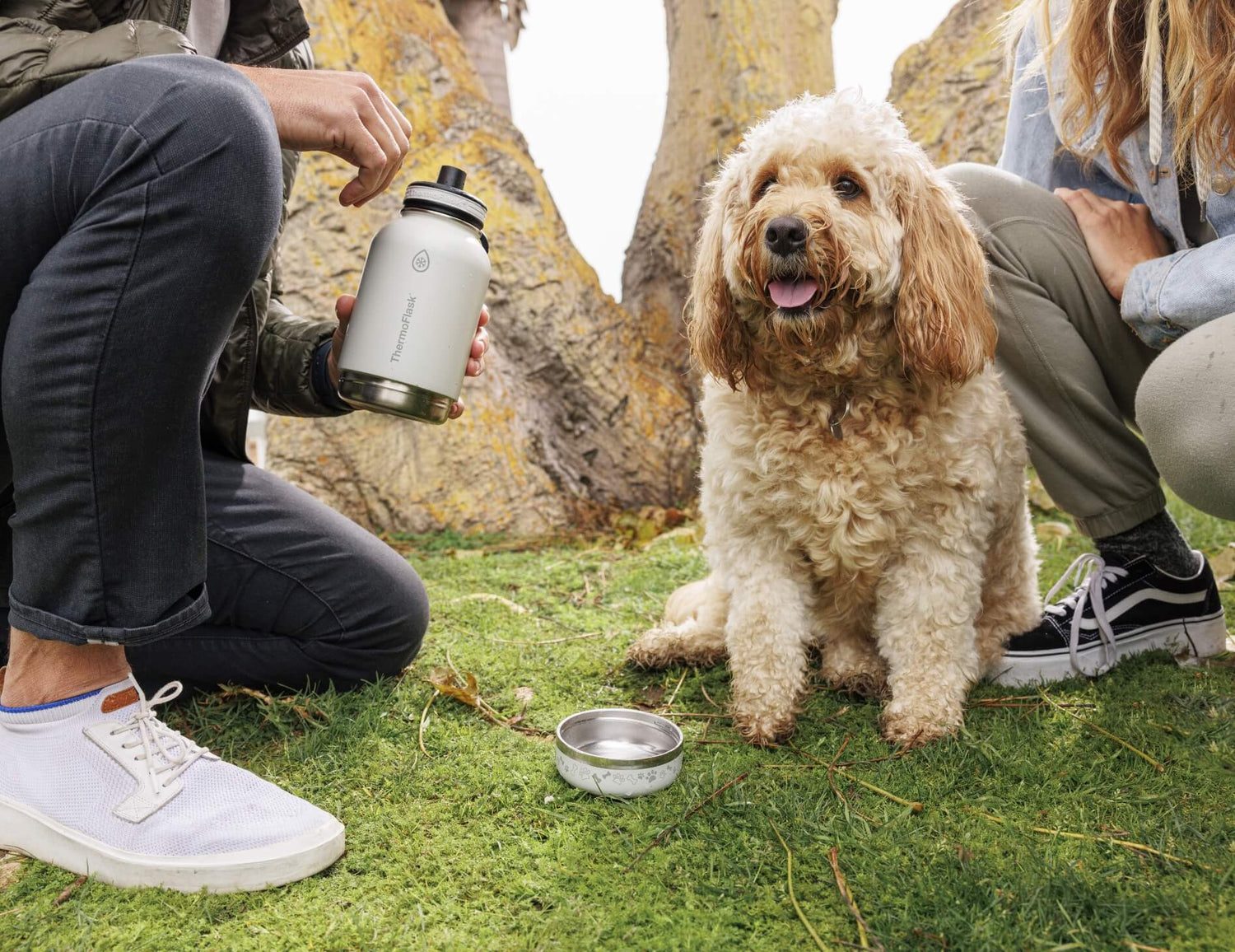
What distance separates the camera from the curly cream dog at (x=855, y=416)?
2.13 m

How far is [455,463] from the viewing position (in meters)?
4.34

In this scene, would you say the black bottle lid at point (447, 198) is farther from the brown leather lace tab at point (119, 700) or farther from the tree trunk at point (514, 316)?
the tree trunk at point (514, 316)

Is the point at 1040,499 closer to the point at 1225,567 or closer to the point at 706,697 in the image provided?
the point at 1225,567

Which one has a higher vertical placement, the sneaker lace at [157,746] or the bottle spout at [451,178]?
the bottle spout at [451,178]

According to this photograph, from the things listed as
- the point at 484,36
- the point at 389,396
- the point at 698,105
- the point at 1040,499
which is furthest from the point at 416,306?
the point at 484,36

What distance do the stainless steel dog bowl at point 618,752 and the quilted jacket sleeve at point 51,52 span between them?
1.52 meters

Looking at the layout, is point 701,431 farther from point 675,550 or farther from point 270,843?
point 270,843

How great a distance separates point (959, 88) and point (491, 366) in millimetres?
3351

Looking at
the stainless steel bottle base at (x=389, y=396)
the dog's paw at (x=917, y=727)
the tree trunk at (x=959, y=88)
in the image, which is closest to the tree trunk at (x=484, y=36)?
the tree trunk at (x=959, y=88)

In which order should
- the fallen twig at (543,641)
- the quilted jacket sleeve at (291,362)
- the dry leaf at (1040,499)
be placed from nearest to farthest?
the quilted jacket sleeve at (291,362) < the fallen twig at (543,641) < the dry leaf at (1040,499)

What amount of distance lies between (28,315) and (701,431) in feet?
12.8

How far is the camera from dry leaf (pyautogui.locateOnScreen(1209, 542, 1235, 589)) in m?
3.10

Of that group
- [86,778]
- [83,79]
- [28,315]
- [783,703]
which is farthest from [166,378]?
[783,703]

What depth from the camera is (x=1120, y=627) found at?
7.86ft
